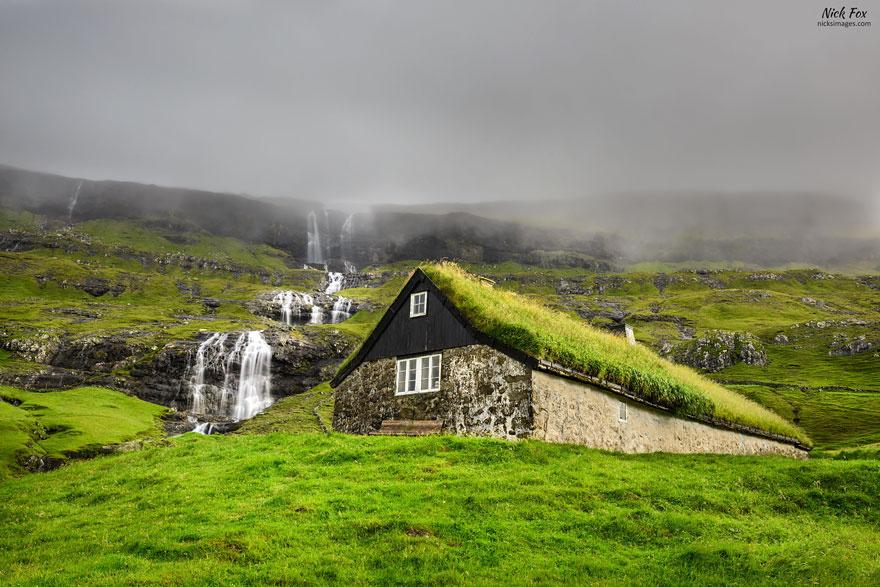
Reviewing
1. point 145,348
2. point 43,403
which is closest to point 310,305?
point 145,348

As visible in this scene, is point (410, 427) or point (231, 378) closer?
point (410, 427)

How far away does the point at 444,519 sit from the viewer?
1567 centimetres

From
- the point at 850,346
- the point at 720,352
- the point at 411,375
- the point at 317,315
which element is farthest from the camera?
the point at 317,315

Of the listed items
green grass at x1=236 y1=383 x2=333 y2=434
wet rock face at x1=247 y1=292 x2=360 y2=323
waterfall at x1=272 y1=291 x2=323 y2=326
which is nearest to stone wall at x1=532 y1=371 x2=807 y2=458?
green grass at x1=236 y1=383 x2=333 y2=434

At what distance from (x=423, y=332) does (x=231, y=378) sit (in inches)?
3106

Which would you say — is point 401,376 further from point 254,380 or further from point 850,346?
point 850,346

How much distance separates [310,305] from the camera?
18600 centimetres

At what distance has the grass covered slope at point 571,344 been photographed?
27500 millimetres

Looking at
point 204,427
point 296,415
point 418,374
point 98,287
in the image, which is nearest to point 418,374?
point 418,374

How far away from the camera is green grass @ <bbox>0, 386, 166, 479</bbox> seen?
37.2 meters

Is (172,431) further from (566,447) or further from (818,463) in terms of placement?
(818,463)

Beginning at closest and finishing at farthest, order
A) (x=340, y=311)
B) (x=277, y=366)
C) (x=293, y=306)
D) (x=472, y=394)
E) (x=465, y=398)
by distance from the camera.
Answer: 1. (x=472, y=394)
2. (x=465, y=398)
3. (x=277, y=366)
4. (x=293, y=306)
5. (x=340, y=311)

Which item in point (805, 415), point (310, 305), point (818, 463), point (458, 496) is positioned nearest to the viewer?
point (458, 496)

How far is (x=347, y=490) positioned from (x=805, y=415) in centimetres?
9577
